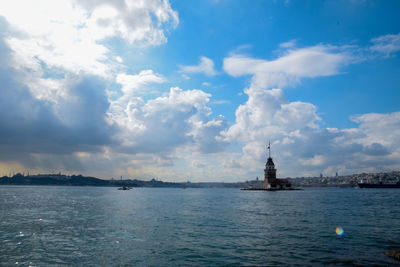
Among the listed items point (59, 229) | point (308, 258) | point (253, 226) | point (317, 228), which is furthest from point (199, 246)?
point (59, 229)

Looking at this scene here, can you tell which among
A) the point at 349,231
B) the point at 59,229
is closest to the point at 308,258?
the point at 349,231

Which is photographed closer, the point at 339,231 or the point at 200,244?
the point at 200,244

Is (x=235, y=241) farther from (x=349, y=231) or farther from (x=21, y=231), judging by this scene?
(x=21, y=231)

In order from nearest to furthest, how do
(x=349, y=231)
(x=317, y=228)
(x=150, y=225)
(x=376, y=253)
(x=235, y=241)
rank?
(x=376, y=253), (x=235, y=241), (x=349, y=231), (x=317, y=228), (x=150, y=225)

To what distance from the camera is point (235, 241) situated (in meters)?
29.0

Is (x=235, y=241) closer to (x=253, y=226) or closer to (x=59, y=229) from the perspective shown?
(x=253, y=226)

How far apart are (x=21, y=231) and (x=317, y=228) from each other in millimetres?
39006

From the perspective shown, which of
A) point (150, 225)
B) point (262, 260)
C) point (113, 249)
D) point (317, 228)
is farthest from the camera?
point (150, 225)

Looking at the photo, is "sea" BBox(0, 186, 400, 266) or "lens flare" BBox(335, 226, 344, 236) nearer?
"sea" BBox(0, 186, 400, 266)

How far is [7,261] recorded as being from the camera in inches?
870

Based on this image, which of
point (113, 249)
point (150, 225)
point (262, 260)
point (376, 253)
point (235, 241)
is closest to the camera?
point (262, 260)

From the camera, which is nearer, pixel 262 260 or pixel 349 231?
pixel 262 260

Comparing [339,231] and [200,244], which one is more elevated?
[200,244]

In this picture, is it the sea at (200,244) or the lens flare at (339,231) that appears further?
the lens flare at (339,231)
